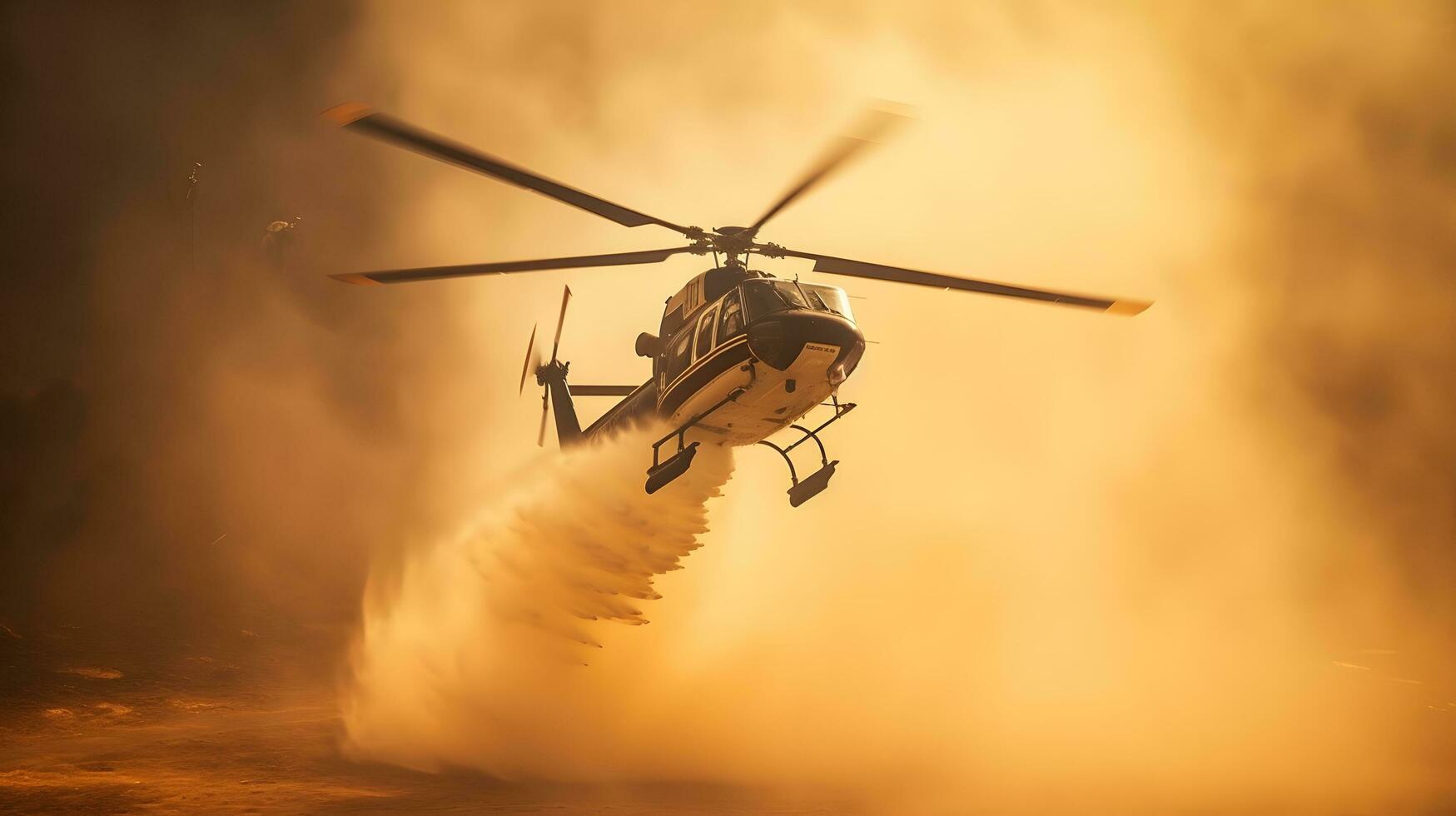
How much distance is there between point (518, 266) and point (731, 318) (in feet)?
11.2

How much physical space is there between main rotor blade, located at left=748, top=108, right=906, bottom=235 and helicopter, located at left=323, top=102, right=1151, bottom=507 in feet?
0.05

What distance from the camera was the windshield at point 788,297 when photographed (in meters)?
15.2

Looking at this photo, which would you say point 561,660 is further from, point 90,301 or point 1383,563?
point 1383,563

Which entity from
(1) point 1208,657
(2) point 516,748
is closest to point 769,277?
(2) point 516,748

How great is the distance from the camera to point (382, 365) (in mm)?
57969

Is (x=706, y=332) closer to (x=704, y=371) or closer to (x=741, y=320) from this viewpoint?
(x=704, y=371)

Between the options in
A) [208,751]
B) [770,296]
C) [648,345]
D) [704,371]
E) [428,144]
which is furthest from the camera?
[208,751]

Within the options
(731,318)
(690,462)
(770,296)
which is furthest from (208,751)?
(770,296)

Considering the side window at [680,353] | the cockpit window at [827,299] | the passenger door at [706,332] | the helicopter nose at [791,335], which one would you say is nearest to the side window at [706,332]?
the passenger door at [706,332]

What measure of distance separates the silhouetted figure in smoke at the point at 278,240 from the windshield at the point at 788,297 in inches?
2051

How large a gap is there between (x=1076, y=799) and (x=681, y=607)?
1158 centimetres

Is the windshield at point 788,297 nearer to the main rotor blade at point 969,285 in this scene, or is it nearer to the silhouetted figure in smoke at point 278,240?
the main rotor blade at point 969,285

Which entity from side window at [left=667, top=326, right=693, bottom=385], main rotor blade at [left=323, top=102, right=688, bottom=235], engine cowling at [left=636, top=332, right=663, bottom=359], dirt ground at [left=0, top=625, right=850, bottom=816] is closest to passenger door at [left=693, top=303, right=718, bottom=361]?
side window at [left=667, top=326, right=693, bottom=385]

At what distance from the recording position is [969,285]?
15.9m
